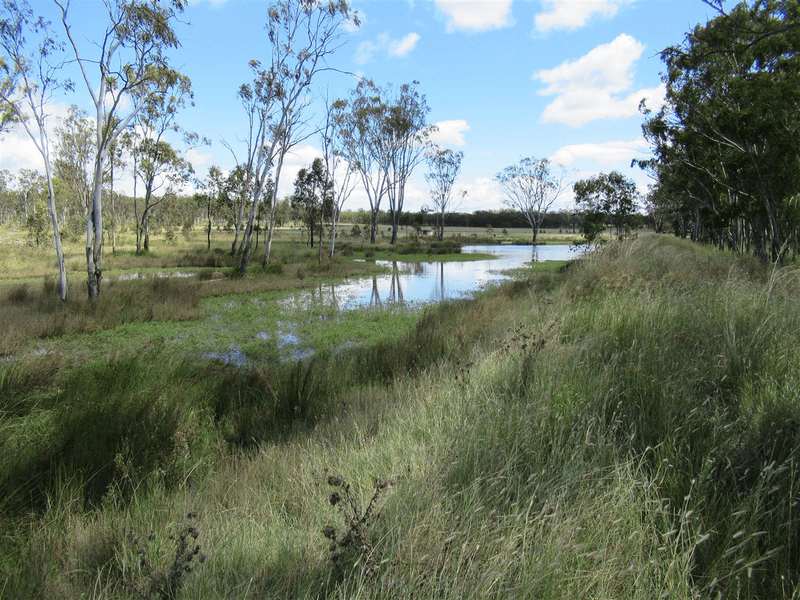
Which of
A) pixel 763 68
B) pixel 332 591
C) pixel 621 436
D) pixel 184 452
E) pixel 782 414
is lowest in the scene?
pixel 184 452

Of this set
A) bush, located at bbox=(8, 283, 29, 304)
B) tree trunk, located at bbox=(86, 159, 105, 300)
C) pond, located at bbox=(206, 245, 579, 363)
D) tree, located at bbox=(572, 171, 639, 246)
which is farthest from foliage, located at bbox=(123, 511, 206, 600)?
tree, located at bbox=(572, 171, 639, 246)

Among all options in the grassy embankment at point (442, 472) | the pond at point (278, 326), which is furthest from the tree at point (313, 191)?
the grassy embankment at point (442, 472)

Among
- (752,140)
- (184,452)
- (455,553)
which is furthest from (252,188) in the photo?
(455,553)

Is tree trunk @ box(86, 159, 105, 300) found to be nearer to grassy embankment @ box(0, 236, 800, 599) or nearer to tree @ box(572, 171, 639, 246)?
grassy embankment @ box(0, 236, 800, 599)

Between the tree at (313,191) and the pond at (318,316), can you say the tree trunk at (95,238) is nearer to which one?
the pond at (318,316)

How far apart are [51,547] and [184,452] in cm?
129

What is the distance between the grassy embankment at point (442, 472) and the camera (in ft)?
5.83

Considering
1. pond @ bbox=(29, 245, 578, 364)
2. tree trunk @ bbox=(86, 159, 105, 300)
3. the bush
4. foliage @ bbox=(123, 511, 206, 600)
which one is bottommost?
pond @ bbox=(29, 245, 578, 364)

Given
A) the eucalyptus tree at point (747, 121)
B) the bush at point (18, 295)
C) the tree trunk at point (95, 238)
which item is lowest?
the bush at point (18, 295)

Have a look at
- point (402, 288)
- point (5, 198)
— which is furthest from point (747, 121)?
point (5, 198)

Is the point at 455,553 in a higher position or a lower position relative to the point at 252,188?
lower

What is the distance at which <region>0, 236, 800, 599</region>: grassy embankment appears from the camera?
1.78 meters

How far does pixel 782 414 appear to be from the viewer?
2.67 meters

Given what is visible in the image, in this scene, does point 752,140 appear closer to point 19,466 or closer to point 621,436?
point 621,436
